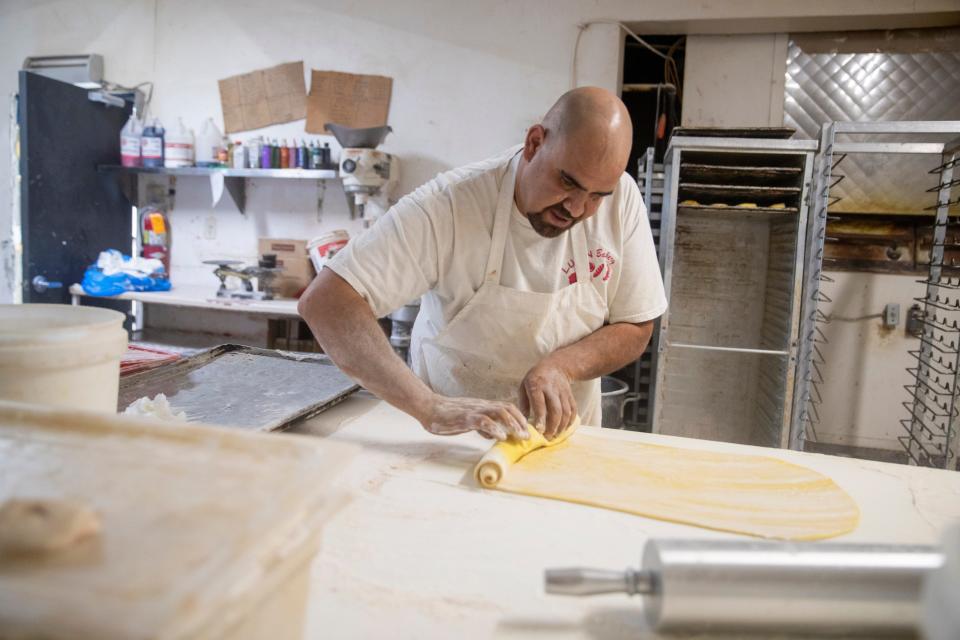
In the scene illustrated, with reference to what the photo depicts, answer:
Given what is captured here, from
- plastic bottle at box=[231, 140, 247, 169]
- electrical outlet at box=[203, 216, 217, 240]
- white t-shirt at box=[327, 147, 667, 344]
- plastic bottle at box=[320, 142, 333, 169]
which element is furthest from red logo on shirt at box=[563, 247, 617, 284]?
electrical outlet at box=[203, 216, 217, 240]

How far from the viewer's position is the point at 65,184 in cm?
393

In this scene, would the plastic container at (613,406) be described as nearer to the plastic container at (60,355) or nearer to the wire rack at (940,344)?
the wire rack at (940,344)

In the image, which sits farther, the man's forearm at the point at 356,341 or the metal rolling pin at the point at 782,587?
the man's forearm at the point at 356,341

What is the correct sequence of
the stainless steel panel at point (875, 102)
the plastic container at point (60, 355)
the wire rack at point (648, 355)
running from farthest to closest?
the stainless steel panel at point (875, 102)
the wire rack at point (648, 355)
the plastic container at point (60, 355)

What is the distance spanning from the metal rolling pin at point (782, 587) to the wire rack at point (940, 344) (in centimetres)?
270

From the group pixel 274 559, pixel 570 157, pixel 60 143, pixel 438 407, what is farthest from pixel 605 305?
pixel 60 143

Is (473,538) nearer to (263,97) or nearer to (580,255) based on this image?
(580,255)

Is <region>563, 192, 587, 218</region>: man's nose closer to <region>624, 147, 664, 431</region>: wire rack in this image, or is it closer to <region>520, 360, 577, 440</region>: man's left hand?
<region>520, 360, 577, 440</region>: man's left hand

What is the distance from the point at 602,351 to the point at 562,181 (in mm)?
501

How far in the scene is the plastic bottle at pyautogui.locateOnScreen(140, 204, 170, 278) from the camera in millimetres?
4262

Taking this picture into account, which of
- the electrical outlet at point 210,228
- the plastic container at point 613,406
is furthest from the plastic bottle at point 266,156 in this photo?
the plastic container at point 613,406

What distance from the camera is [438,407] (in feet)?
4.54

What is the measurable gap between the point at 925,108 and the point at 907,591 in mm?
3729

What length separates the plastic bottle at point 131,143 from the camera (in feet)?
13.2
